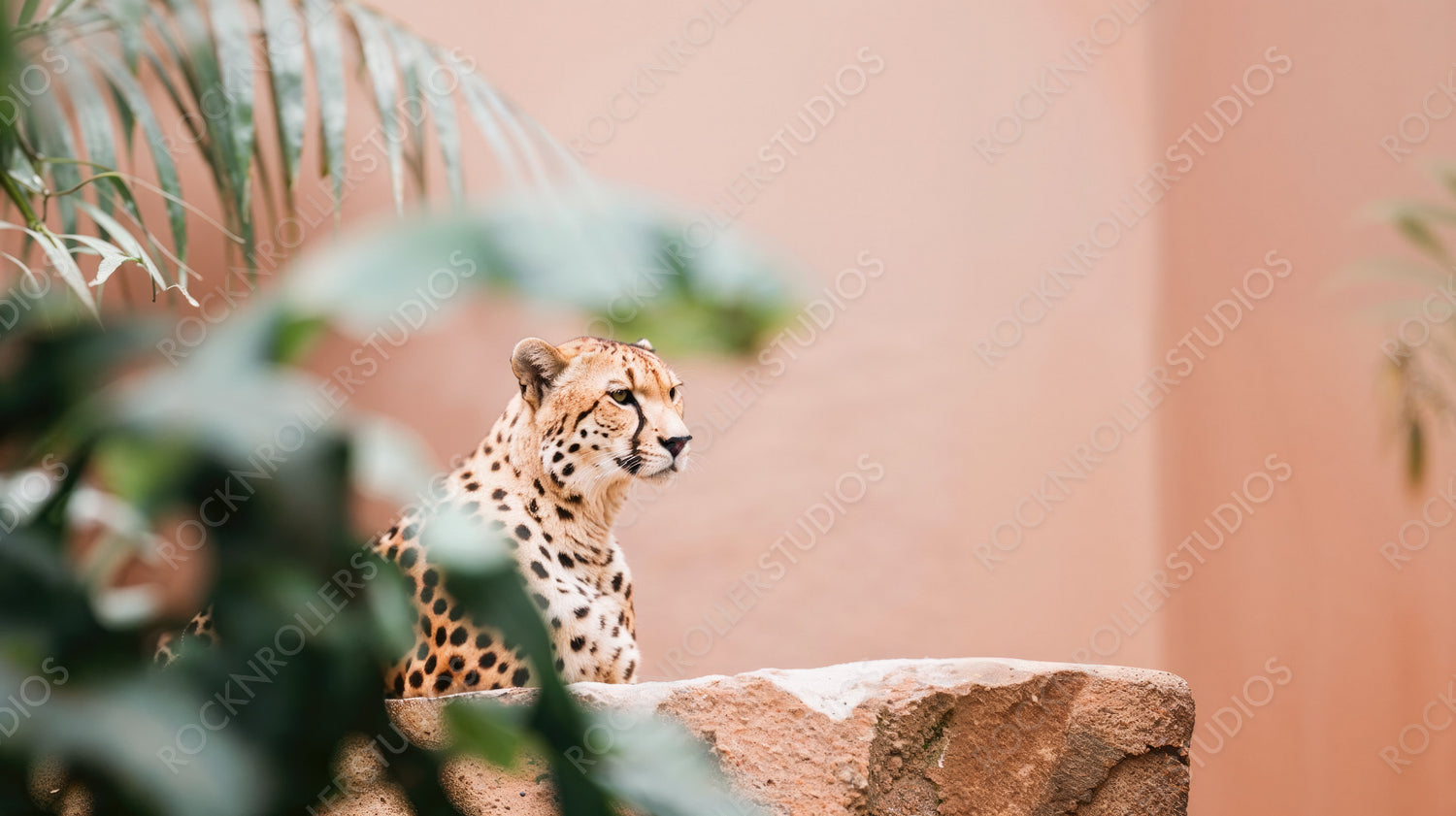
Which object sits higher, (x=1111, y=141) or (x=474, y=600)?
(x=1111, y=141)

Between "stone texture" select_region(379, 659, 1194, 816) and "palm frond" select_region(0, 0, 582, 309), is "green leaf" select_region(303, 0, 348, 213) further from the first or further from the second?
"stone texture" select_region(379, 659, 1194, 816)

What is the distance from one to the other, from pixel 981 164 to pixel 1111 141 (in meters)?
0.38

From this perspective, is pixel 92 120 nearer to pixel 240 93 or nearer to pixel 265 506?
pixel 240 93

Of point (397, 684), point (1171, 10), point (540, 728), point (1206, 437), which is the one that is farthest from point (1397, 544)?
point (540, 728)

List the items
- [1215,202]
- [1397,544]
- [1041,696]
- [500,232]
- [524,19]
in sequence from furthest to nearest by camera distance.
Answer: [1215,202]
[524,19]
[1397,544]
[1041,696]
[500,232]

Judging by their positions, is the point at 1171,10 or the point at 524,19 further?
the point at 1171,10

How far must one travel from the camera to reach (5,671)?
0.69ft

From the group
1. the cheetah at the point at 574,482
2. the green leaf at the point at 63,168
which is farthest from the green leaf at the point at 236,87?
the cheetah at the point at 574,482

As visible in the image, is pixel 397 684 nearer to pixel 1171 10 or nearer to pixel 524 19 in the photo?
pixel 524 19

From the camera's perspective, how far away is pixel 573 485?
1645mm

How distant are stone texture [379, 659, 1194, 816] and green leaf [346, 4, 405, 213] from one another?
39.6 inches

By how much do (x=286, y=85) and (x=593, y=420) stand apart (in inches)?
31.2

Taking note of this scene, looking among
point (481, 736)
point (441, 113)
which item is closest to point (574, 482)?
point (441, 113)

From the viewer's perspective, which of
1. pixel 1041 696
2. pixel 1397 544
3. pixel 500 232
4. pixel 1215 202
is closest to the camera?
pixel 500 232
